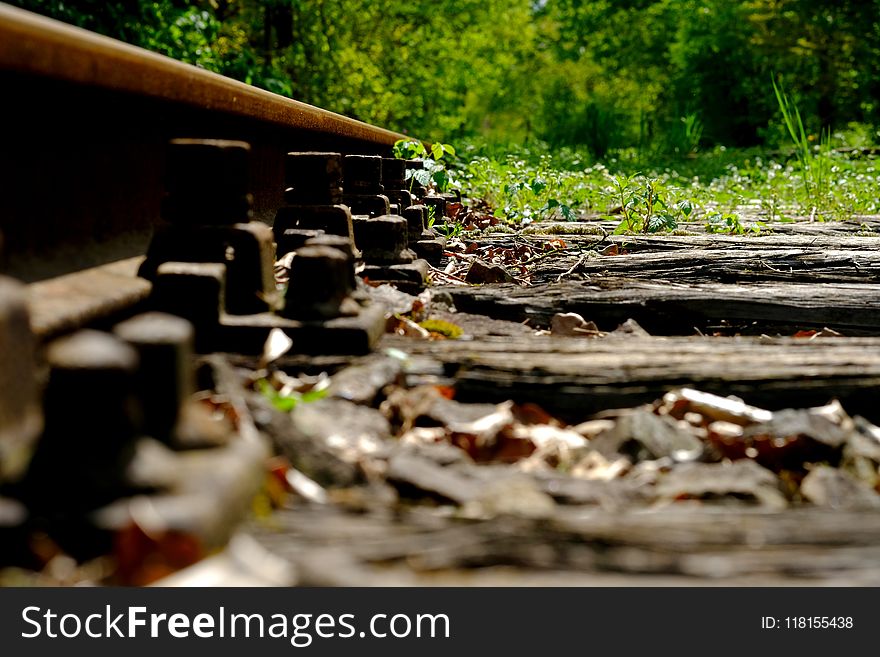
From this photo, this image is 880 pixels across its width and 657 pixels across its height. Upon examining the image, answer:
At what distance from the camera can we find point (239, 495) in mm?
1251

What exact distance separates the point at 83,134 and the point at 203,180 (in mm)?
286

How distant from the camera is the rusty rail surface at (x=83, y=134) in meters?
1.83

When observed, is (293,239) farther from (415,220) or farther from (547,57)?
(547,57)

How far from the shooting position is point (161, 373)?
128cm

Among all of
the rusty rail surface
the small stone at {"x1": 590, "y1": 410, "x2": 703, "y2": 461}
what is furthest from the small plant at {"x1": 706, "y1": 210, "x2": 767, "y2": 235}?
the small stone at {"x1": 590, "y1": 410, "x2": 703, "y2": 461}

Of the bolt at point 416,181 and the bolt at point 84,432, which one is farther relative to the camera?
the bolt at point 416,181

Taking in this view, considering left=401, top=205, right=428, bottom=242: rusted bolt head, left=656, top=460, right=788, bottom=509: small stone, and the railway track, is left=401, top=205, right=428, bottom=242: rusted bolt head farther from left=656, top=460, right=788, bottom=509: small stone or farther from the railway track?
left=656, top=460, right=788, bottom=509: small stone

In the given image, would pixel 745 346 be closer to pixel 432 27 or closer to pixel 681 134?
pixel 681 134

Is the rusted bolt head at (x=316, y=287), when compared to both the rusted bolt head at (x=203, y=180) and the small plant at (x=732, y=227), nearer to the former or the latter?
the rusted bolt head at (x=203, y=180)

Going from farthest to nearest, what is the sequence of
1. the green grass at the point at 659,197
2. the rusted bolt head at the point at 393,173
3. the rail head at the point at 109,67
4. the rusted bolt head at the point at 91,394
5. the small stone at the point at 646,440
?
the green grass at the point at 659,197
the rusted bolt head at the point at 393,173
the small stone at the point at 646,440
the rail head at the point at 109,67
the rusted bolt head at the point at 91,394

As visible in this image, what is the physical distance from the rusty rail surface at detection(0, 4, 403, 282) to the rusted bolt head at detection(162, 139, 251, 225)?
0.17 meters

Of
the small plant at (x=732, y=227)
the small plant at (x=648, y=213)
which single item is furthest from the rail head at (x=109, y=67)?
the small plant at (x=732, y=227)
